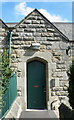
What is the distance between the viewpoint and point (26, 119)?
8.30 m

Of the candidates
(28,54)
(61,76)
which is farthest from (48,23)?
(61,76)

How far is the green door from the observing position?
425 inches

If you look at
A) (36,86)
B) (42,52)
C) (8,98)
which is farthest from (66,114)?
(42,52)

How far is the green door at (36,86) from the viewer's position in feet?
35.4

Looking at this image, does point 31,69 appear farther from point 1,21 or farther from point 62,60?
point 1,21

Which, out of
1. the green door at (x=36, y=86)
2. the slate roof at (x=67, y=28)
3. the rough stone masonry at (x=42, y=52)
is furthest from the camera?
the slate roof at (x=67, y=28)

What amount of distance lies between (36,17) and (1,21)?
5.36ft

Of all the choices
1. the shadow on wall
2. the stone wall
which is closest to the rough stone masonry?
the stone wall

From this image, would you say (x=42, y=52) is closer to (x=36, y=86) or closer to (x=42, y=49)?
(x=42, y=49)

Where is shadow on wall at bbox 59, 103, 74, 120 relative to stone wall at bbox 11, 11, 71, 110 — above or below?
below

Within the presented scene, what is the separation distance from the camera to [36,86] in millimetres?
10867

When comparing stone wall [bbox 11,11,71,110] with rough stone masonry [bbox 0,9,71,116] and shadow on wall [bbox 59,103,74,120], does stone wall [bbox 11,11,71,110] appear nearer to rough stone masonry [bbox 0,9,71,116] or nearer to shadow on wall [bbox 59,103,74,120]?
rough stone masonry [bbox 0,9,71,116]

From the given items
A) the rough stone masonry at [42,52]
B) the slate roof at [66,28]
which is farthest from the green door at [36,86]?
the slate roof at [66,28]

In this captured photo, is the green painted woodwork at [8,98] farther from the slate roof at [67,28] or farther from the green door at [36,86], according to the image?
the slate roof at [67,28]
